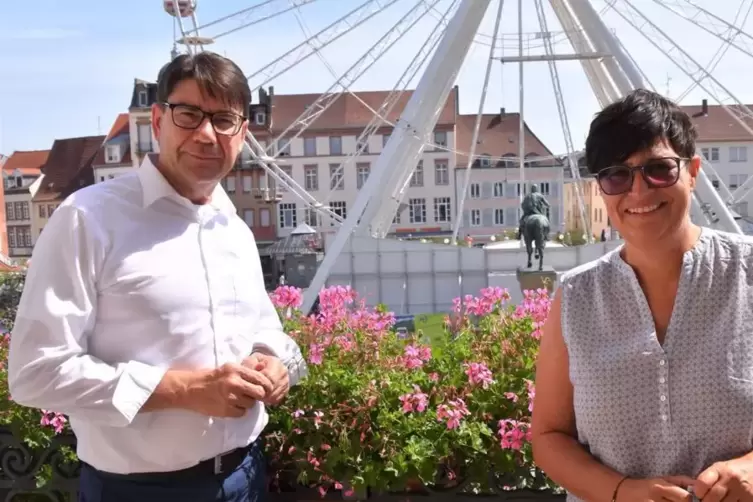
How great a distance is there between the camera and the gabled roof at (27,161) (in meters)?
50.0

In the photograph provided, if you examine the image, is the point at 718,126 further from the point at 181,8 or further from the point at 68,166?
the point at 181,8

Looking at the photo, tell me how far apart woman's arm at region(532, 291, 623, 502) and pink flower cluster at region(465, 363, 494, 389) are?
1.94ft

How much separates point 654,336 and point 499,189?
45288 millimetres

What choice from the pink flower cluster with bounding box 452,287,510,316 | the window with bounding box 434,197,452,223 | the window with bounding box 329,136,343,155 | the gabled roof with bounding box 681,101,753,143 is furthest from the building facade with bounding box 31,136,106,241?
the pink flower cluster with bounding box 452,287,510,316

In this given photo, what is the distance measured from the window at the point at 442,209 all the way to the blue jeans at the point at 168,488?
44.7 m

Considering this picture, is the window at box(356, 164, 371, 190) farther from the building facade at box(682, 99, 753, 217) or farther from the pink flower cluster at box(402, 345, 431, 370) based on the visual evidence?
the pink flower cluster at box(402, 345, 431, 370)

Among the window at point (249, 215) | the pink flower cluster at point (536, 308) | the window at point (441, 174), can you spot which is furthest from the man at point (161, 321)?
the window at point (441, 174)

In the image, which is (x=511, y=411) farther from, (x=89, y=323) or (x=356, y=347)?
(x=89, y=323)

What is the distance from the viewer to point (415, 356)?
245 centimetres

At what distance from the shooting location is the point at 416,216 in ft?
152

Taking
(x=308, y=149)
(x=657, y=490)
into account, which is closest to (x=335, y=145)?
(x=308, y=149)

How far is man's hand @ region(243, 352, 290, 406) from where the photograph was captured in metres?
1.76

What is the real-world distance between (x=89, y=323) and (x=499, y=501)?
1201mm

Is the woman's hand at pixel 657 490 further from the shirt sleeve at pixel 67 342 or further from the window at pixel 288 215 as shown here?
the window at pixel 288 215
